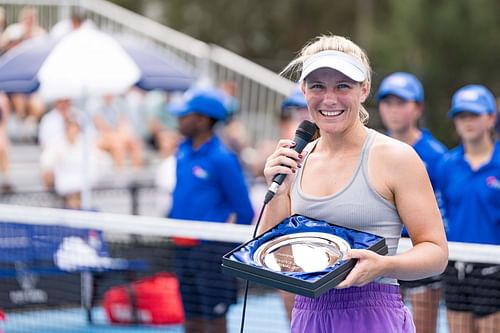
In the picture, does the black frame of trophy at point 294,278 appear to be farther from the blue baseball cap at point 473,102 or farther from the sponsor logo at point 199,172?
the sponsor logo at point 199,172

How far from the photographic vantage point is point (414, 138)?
6723 mm

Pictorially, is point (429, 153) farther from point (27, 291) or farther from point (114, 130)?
point (114, 130)

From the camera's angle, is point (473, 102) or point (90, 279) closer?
point (473, 102)

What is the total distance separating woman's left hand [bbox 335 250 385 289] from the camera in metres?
3.22

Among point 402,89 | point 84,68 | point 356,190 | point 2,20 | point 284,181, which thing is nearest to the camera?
point 356,190

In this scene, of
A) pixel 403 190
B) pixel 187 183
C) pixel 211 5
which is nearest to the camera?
pixel 403 190

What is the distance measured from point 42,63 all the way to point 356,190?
698 cm

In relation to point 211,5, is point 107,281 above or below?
A: below

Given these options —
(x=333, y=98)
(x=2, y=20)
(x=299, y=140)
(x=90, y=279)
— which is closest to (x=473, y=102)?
(x=299, y=140)

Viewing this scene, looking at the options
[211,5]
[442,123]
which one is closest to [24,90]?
[442,123]

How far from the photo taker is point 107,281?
9.00 m

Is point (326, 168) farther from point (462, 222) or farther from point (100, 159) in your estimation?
point (100, 159)

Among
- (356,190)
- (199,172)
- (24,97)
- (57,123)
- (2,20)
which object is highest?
(2,20)

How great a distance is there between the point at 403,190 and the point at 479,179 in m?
3.10
